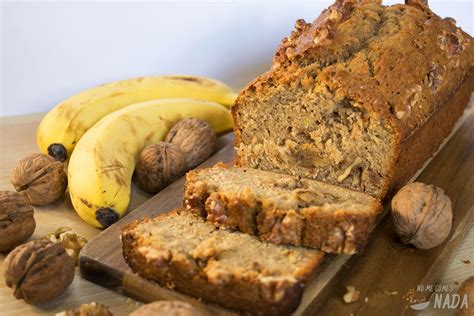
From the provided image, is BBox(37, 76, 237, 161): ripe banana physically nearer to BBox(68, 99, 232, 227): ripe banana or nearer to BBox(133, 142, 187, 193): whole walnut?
BBox(68, 99, 232, 227): ripe banana

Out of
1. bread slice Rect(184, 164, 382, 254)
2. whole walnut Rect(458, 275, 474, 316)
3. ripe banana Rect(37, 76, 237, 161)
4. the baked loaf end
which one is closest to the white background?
ripe banana Rect(37, 76, 237, 161)

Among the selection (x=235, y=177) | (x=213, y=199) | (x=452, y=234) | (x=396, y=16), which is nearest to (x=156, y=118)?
(x=235, y=177)

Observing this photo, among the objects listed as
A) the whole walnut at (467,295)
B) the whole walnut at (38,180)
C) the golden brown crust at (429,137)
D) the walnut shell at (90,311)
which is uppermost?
the golden brown crust at (429,137)

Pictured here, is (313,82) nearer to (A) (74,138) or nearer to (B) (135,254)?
(B) (135,254)

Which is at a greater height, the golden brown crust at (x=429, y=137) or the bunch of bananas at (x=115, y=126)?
the golden brown crust at (x=429, y=137)

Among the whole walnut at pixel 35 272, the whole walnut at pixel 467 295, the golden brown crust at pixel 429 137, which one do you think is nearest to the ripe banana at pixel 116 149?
the whole walnut at pixel 35 272

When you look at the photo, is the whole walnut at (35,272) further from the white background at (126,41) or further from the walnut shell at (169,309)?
the white background at (126,41)

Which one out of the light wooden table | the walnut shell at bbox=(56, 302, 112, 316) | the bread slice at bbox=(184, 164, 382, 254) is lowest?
the light wooden table
